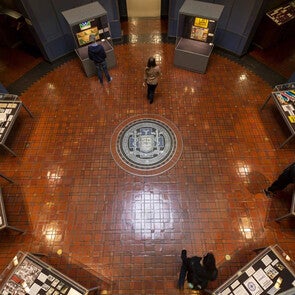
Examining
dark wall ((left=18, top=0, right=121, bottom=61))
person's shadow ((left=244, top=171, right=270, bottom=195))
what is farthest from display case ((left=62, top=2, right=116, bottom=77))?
person's shadow ((left=244, top=171, right=270, bottom=195))

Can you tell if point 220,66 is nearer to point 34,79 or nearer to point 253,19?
point 253,19

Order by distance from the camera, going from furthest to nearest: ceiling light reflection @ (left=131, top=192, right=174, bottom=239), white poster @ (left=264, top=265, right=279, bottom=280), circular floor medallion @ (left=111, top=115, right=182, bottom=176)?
circular floor medallion @ (left=111, top=115, right=182, bottom=176) < ceiling light reflection @ (left=131, top=192, right=174, bottom=239) < white poster @ (left=264, top=265, right=279, bottom=280)

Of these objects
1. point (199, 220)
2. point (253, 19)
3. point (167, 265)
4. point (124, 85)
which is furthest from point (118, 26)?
point (167, 265)

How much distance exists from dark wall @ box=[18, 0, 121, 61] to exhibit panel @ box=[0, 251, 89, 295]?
24.8 ft

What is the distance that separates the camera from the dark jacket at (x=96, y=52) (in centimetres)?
779

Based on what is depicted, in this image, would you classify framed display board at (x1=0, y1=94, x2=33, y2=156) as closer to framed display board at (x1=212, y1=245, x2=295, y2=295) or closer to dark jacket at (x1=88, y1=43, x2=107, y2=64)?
dark jacket at (x1=88, y1=43, x2=107, y2=64)

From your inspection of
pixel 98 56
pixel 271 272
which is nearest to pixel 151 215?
pixel 271 272

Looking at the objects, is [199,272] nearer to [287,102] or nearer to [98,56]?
[287,102]

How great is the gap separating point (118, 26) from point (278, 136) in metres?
7.41

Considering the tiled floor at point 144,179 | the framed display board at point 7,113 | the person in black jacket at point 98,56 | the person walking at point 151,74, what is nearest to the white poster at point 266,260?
the tiled floor at point 144,179

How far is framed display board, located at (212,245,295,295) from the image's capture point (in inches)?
182

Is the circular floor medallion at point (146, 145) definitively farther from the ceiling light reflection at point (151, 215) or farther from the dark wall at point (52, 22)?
the dark wall at point (52, 22)

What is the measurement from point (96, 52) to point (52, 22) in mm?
2699

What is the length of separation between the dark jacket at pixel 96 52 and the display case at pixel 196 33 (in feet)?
8.86
